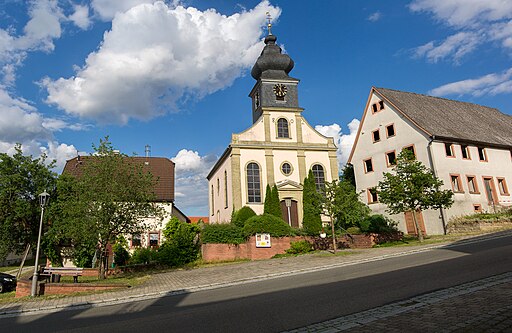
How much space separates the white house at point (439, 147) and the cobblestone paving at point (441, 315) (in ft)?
61.4

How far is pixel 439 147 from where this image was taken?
28.1m

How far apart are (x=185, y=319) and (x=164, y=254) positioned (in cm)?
1584

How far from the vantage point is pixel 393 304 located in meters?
7.30

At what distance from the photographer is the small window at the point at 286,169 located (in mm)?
30969

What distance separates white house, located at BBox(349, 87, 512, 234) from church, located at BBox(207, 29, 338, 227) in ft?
15.0

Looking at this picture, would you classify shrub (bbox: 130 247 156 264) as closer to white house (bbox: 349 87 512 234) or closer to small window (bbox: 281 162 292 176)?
small window (bbox: 281 162 292 176)

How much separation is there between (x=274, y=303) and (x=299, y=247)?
14.7m

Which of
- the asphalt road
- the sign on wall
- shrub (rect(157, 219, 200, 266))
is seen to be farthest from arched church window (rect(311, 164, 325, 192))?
A: the asphalt road

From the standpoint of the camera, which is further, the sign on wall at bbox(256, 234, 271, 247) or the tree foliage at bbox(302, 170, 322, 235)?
the sign on wall at bbox(256, 234, 271, 247)

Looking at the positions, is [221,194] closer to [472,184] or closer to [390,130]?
[390,130]

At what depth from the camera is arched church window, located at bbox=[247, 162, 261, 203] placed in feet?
97.3

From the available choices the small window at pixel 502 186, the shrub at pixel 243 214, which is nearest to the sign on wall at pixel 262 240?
the shrub at pixel 243 214

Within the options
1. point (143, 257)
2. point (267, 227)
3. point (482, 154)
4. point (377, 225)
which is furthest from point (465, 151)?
point (143, 257)

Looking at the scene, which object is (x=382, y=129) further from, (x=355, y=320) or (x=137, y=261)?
(x=355, y=320)
